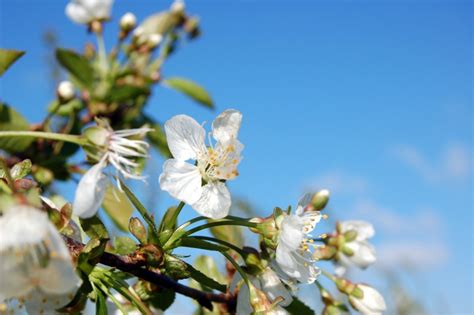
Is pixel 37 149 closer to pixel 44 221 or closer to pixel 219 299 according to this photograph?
pixel 219 299

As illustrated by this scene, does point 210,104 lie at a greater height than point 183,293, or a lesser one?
greater

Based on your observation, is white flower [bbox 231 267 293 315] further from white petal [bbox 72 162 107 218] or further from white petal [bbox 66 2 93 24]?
white petal [bbox 66 2 93 24]

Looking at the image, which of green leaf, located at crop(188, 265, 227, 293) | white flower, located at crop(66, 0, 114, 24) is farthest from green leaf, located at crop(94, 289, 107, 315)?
white flower, located at crop(66, 0, 114, 24)

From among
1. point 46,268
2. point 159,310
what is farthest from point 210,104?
point 46,268

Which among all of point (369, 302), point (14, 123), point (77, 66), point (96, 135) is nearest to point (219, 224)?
point (96, 135)

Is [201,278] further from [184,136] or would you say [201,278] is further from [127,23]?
[127,23]
